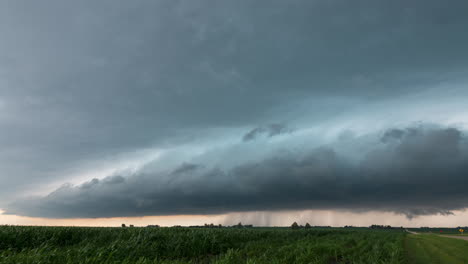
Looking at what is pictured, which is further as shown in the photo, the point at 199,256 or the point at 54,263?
the point at 199,256

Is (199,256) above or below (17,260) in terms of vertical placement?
below

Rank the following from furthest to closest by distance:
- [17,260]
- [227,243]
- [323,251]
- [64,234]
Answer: [227,243]
[64,234]
[323,251]
[17,260]

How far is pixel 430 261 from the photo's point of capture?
2175cm

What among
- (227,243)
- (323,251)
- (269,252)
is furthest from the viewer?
(227,243)

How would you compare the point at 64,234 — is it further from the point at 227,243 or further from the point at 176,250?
the point at 227,243

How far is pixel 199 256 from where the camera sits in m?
21.2

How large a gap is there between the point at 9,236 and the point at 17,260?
507 inches

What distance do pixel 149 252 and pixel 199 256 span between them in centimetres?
423

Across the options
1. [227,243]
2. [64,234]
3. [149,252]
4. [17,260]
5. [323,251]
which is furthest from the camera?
[227,243]

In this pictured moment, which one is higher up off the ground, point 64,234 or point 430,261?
point 64,234

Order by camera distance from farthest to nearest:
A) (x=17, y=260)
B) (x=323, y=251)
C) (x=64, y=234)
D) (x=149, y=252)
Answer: (x=64, y=234) < (x=323, y=251) < (x=149, y=252) < (x=17, y=260)

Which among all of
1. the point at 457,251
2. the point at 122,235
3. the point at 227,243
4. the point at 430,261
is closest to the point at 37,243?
A: the point at 122,235

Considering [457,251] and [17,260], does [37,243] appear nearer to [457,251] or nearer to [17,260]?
[17,260]

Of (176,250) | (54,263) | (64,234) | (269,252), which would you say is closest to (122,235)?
(64,234)
